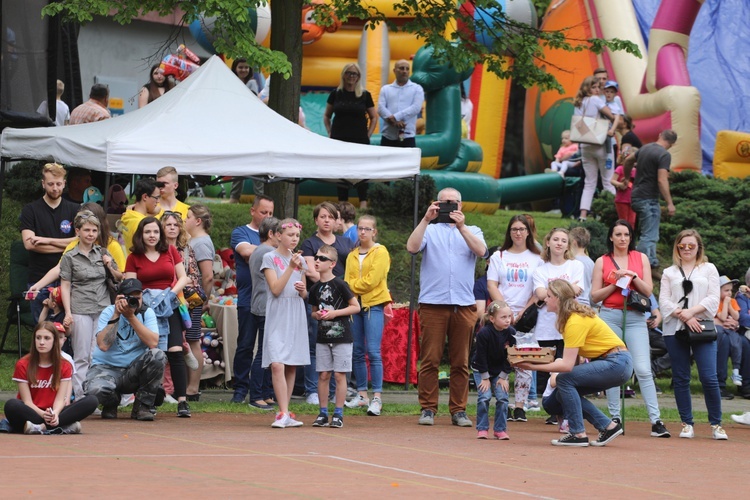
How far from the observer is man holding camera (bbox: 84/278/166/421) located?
11266 millimetres

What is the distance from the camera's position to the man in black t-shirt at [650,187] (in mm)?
17734

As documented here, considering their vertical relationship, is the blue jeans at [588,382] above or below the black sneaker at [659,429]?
above

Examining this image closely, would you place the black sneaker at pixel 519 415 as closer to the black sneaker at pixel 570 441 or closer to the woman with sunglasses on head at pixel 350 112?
the black sneaker at pixel 570 441

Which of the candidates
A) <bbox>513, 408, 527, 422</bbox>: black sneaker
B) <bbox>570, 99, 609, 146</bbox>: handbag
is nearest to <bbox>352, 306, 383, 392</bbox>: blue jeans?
<bbox>513, 408, 527, 422</bbox>: black sneaker

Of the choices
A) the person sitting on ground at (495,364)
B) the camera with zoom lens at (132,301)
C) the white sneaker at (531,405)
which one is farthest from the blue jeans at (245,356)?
the person sitting on ground at (495,364)

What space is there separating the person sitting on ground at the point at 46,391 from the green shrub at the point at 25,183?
25.6ft

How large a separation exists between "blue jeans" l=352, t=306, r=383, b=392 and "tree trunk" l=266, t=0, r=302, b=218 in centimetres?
325

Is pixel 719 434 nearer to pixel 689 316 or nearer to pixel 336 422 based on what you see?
pixel 689 316

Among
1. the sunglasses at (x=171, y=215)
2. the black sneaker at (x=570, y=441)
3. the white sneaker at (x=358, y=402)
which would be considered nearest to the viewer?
the black sneaker at (x=570, y=441)

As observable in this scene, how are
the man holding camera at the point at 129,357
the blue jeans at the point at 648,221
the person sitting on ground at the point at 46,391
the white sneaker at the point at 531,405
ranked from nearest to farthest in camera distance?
the person sitting on ground at the point at 46,391
the man holding camera at the point at 129,357
the white sneaker at the point at 531,405
the blue jeans at the point at 648,221

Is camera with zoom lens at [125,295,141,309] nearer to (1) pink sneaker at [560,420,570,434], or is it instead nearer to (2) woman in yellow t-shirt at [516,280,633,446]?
(2) woman in yellow t-shirt at [516,280,633,446]

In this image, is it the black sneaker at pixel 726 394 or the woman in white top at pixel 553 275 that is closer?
the woman in white top at pixel 553 275

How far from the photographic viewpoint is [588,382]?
10805mm

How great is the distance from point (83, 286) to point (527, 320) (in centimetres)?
400
